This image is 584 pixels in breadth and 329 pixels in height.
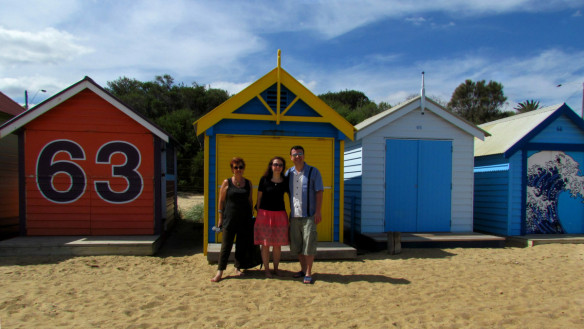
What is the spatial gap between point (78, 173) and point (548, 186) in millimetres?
10131

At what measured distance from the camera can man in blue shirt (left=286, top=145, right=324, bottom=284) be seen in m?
4.96

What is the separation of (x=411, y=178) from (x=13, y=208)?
9.16 meters

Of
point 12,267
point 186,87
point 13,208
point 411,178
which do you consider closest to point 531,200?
point 411,178

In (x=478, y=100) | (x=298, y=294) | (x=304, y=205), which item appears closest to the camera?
(x=298, y=294)

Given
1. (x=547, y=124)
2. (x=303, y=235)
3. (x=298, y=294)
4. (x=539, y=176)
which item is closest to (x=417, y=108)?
(x=547, y=124)

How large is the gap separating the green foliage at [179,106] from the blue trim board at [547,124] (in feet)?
49.5

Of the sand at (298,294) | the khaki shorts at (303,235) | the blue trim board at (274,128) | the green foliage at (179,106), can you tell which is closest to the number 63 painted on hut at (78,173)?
the sand at (298,294)

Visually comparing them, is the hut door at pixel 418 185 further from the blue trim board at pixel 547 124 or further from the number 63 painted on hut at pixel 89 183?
the number 63 painted on hut at pixel 89 183

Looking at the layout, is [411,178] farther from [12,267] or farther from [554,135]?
[12,267]

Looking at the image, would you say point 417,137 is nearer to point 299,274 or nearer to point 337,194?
point 337,194

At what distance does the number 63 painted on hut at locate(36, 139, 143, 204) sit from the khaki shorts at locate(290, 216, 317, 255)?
12.1 ft

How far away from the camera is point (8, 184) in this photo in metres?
8.57

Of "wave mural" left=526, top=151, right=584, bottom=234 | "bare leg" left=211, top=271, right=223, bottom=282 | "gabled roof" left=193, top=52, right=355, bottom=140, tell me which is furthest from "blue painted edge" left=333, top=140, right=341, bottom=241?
"wave mural" left=526, top=151, right=584, bottom=234

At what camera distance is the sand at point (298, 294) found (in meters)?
3.80
